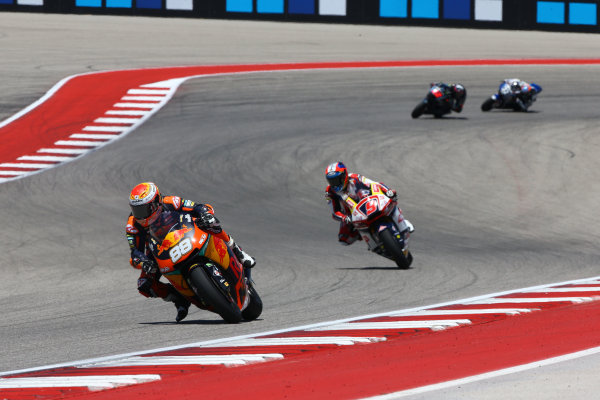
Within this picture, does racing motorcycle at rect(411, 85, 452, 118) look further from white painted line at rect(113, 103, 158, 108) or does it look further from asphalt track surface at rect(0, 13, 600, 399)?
white painted line at rect(113, 103, 158, 108)

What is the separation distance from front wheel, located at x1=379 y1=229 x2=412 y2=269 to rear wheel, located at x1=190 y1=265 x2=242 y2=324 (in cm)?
496

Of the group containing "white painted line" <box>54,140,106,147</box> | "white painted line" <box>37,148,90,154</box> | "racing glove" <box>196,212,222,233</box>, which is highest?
"racing glove" <box>196,212,222,233</box>

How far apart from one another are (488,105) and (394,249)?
15.6 meters

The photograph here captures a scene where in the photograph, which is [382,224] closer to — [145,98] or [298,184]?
[298,184]

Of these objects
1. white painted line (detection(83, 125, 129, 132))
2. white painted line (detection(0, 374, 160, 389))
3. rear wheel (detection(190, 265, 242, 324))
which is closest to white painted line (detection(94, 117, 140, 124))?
white painted line (detection(83, 125, 129, 132))

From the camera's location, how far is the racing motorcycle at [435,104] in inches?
1072

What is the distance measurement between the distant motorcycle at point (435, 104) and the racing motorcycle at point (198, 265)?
18.2 m

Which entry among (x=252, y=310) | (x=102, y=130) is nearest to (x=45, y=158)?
(x=102, y=130)

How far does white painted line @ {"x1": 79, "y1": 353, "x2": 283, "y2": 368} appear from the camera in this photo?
7594 millimetres

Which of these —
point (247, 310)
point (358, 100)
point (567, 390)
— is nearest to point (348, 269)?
point (247, 310)

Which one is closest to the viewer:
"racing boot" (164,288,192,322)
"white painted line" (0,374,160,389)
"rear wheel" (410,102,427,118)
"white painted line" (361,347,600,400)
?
"white painted line" (361,347,600,400)

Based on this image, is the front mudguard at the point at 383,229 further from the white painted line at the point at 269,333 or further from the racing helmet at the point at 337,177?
the white painted line at the point at 269,333

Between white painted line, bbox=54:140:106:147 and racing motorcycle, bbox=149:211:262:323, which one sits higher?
racing motorcycle, bbox=149:211:262:323

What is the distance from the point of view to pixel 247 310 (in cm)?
983
